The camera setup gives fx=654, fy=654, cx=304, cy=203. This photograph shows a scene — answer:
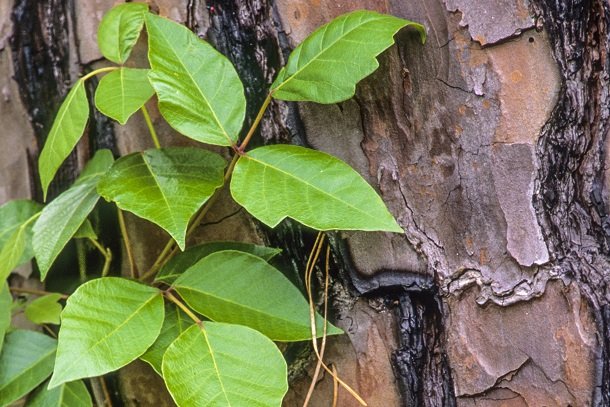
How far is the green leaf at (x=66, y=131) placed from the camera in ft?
2.84

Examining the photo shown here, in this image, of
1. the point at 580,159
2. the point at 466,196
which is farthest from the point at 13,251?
the point at 580,159

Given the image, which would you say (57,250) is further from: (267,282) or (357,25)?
(357,25)

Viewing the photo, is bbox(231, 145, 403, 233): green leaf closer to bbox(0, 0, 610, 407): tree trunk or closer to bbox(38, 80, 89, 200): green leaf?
bbox(0, 0, 610, 407): tree trunk

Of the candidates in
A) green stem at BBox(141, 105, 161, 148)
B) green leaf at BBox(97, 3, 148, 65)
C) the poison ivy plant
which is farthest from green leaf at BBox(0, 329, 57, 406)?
green leaf at BBox(97, 3, 148, 65)

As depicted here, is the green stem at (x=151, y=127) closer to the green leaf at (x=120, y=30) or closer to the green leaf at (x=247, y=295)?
the green leaf at (x=120, y=30)

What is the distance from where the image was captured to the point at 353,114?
2.83ft

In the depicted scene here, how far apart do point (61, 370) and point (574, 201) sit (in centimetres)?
63

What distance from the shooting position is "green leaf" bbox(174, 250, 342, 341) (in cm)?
83

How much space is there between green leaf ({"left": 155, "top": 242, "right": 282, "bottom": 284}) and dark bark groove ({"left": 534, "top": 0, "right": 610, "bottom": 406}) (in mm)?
360

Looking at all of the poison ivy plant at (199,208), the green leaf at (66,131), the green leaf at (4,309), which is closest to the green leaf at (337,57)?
the poison ivy plant at (199,208)

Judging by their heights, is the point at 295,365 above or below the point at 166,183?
below

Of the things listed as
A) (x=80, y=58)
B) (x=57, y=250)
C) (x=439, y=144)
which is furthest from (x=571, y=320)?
(x=80, y=58)

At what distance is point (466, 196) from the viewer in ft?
2.68

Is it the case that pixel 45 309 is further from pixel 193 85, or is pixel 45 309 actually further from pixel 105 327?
pixel 193 85
